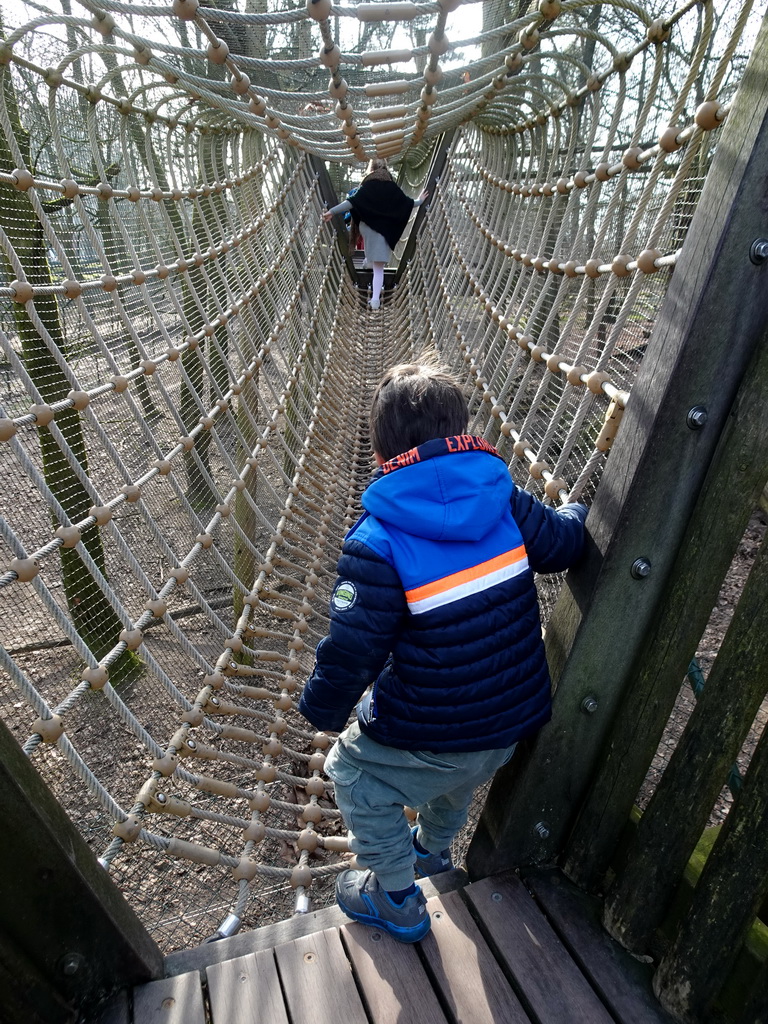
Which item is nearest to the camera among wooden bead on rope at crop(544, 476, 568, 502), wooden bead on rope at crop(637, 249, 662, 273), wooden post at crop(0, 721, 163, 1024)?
wooden post at crop(0, 721, 163, 1024)

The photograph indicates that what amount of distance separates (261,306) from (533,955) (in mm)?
2447

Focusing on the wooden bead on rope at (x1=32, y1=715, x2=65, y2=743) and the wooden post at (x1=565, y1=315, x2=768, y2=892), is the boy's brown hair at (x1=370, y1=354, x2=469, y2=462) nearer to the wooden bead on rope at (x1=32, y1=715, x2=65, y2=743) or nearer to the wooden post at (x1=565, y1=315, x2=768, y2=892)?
the wooden post at (x1=565, y1=315, x2=768, y2=892)

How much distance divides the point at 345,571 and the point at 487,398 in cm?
117

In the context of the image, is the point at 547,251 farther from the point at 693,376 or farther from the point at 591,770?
the point at 591,770

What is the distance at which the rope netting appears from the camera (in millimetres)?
1202

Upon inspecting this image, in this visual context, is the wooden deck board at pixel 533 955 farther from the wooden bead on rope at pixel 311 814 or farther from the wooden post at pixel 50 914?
the wooden post at pixel 50 914

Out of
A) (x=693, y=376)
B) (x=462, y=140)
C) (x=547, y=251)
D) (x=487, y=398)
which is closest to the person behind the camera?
(x=693, y=376)

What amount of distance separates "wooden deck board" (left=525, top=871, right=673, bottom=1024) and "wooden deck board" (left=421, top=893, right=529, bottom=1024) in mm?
106

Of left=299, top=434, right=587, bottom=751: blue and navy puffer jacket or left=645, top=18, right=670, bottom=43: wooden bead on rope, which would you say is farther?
left=645, top=18, right=670, bottom=43: wooden bead on rope

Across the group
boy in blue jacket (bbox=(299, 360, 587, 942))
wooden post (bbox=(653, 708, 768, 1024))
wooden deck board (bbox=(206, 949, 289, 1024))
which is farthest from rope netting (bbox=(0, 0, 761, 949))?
wooden post (bbox=(653, 708, 768, 1024))

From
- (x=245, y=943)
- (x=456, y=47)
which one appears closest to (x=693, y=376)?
(x=245, y=943)

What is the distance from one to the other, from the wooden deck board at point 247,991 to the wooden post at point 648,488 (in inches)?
13.4

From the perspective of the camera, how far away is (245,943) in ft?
3.18

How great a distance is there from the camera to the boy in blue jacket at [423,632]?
2.77 feet
